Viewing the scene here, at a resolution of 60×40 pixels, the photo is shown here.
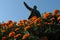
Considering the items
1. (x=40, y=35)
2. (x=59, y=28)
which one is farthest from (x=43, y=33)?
(x=59, y=28)

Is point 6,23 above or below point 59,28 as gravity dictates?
above

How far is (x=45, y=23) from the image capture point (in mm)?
6934

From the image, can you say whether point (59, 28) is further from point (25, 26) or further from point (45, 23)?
point (25, 26)

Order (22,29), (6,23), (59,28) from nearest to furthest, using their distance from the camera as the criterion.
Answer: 1. (59,28)
2. (22,29)
3. (6,23)

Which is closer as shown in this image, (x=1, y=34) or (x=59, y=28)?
(x=59, y=28)

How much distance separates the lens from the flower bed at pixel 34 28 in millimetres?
6367

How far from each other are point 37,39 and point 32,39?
0.62 feet

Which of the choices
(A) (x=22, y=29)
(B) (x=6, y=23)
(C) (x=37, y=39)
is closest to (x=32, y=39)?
(C) (x=37, y=39)

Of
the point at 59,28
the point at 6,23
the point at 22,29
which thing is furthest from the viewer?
the point at 6,23

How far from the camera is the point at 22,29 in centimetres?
706

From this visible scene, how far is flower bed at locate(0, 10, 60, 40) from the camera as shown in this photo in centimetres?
637

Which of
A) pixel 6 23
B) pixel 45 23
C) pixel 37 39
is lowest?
pixel 37 39

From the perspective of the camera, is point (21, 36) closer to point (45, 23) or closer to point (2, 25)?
point (45, 23)

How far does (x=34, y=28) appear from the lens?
675 centimetres
